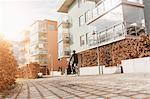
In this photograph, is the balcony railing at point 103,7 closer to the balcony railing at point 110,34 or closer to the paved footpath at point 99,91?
the balcony railing at point 110,34

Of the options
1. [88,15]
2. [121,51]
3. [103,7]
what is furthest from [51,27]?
[121,51]

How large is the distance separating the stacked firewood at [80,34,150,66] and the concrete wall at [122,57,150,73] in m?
0.92

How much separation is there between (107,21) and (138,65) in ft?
32.7

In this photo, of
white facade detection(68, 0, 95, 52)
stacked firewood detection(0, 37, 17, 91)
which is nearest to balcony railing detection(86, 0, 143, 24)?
white facade detection(68, 0, 95, 52)

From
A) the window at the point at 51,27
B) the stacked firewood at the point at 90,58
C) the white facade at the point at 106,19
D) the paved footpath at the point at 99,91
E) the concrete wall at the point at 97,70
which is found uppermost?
the window at the point at 51,27

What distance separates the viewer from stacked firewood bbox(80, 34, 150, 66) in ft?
62.3

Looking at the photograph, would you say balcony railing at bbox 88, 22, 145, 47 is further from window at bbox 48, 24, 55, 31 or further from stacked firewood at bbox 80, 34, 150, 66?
window at bbox 48, 24, 55, 31

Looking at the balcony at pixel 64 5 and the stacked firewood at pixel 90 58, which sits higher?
the balcony at pixel 64 5

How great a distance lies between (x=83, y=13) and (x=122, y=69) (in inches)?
652

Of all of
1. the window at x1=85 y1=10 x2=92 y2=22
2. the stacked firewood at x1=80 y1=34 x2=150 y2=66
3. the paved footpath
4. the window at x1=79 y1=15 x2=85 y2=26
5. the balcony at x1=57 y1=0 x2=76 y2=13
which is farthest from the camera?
the balcony at x1=57 y1=0 x2=76 y2=13

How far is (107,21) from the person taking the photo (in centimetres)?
2633

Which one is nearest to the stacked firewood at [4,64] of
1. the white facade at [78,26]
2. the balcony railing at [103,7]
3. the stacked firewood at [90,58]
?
the balcony railing at [103,7]

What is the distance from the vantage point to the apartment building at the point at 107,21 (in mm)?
23000

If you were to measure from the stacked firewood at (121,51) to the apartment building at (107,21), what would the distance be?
0.60 metres
